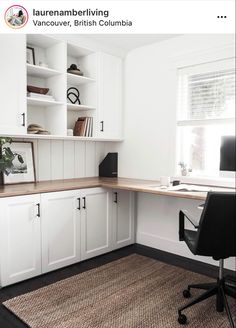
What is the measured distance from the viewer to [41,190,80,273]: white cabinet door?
263 centimetres

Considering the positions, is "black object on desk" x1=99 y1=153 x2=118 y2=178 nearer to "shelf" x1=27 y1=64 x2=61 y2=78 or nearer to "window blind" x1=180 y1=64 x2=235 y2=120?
"window blind" x1=180 y1=64 x2=235 y2=120

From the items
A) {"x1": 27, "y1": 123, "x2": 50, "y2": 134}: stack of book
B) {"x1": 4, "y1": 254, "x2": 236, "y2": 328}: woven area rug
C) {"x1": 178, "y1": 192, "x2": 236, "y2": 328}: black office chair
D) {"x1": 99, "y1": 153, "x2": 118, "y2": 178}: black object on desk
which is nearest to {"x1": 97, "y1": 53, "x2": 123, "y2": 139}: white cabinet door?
{"x1": 99, "y1": 153, "x2": 118, "y2": 178}: black object on desk

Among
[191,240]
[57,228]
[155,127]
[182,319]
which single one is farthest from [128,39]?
[182,319]

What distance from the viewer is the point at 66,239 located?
2.79 m

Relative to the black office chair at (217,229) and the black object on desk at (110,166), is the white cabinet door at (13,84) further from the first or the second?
the black office chair at (217,229)

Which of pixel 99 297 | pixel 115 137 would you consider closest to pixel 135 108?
pixel 115 137

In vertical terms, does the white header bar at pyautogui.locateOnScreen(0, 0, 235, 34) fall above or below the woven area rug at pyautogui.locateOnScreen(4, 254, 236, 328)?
above

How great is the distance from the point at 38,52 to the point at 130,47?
1113mm

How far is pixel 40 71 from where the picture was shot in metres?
2.92

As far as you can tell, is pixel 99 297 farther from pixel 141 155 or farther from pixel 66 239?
pixel 141 155

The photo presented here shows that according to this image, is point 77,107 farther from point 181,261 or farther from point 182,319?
point 182,319

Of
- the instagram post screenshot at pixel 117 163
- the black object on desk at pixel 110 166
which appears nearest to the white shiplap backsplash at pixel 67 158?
the instagram post screenshot at pixel 117 163

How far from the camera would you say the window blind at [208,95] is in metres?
2.84

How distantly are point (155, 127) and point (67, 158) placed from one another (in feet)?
3.67
